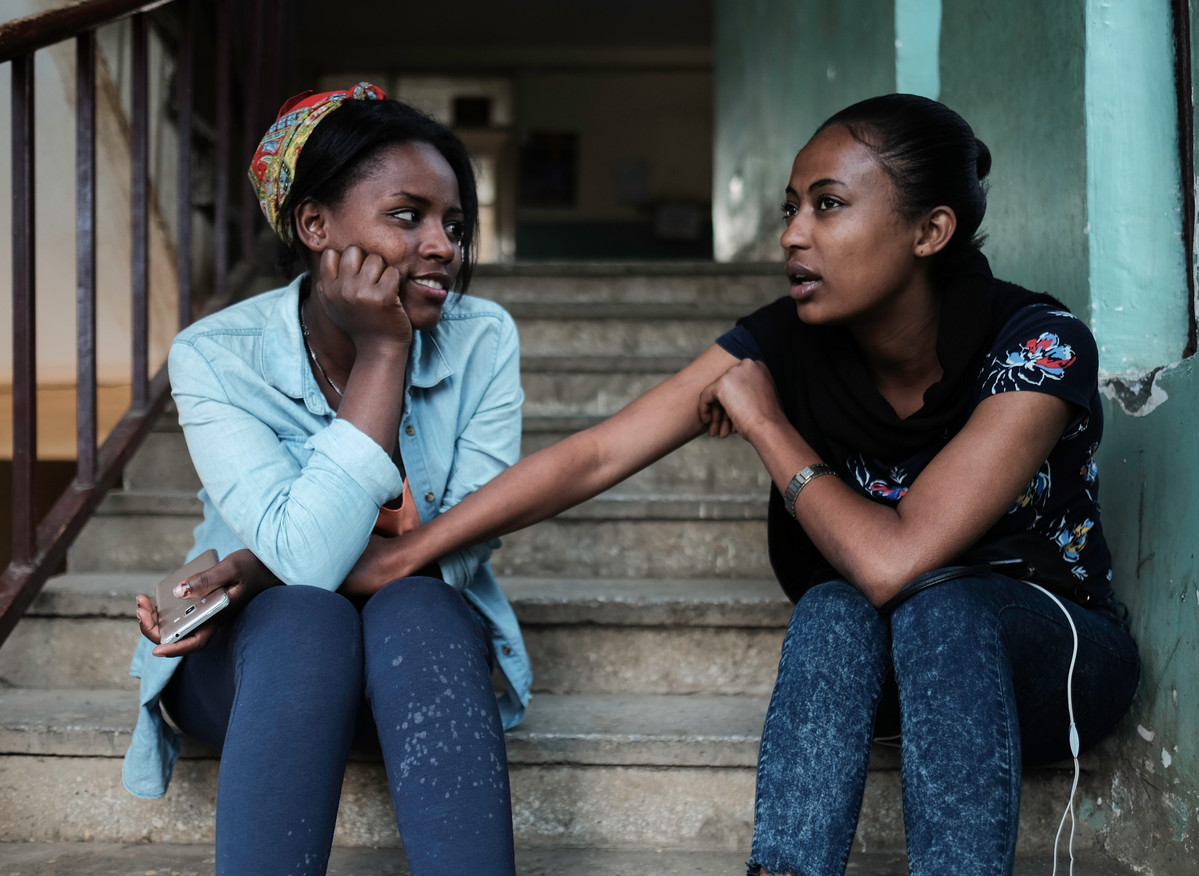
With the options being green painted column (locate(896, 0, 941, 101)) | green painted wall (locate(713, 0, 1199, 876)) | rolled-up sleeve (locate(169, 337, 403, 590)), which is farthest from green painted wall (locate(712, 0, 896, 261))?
rolled-up sleeve (locate(169, 337, 403, 590))

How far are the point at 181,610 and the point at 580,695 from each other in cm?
71

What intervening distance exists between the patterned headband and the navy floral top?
821mm


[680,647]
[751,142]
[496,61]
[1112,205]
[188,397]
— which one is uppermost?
[496,61]

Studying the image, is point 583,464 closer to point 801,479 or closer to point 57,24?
point 801,479

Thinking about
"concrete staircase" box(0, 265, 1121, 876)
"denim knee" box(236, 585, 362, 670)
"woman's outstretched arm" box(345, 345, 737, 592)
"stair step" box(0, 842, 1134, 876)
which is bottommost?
"stair step" box(0, 842, 1134, 876)

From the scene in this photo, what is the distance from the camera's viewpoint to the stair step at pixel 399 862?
134 centimetres

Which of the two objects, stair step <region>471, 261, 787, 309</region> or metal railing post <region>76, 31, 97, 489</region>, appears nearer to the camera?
metal railing post <region>76, 31, 97, 489</region>

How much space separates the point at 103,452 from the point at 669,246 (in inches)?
239

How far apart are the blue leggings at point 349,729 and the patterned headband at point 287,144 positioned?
21.2 inches

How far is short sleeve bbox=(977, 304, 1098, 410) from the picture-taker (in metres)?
1.17

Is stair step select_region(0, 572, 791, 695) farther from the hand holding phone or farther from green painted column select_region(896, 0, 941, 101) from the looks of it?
green painted column select_region(896, 0, 941, 101)

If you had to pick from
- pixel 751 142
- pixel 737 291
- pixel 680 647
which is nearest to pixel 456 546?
pixel 680 647

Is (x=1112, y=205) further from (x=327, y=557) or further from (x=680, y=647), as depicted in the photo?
(x=327, y=557)

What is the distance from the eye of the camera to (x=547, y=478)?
1392mm
